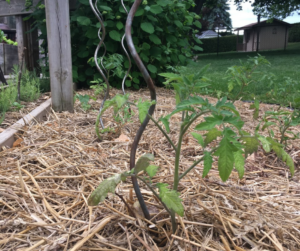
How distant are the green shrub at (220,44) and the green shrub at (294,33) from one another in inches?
253

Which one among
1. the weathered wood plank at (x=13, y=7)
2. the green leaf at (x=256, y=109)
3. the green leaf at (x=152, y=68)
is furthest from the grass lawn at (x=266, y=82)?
the weathered wood plank at (x=13, y=7)

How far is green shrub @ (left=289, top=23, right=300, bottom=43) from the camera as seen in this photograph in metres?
31.4

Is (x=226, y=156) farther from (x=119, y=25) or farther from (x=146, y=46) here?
(x=146, y=46)

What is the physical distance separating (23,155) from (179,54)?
11.3 ft

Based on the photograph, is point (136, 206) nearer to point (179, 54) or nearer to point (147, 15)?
point (147, 15)

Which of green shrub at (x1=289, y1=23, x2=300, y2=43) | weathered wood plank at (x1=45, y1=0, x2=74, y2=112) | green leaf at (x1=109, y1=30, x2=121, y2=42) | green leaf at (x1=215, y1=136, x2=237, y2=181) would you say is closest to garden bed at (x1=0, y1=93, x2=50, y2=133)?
weathered wood plank at (x1=45, y1=0, x2=74, y2=112)

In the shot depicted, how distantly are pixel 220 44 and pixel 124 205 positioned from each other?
33.3m

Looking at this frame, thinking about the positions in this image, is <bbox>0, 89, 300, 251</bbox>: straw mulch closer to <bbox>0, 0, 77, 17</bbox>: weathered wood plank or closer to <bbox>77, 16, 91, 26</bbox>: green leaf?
<bbox>77, 16, 91, 26</bbox>: green leaf

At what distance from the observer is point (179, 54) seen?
4590 mm

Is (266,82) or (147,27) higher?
(147,27)

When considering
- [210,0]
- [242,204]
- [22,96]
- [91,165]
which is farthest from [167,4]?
[210,0]

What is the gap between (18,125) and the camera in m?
2.08

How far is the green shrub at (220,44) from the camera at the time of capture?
31.5 m

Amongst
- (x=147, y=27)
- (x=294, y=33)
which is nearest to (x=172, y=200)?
(x=147, y=27)
